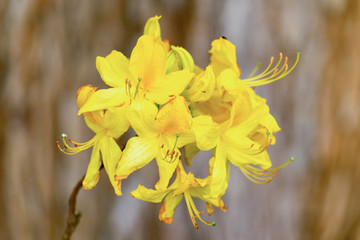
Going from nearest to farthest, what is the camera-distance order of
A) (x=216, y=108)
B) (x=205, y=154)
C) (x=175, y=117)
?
(x=175, y=117)
(x=216, y=108)
(x=205, y=154)

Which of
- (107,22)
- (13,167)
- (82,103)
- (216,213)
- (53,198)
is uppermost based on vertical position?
(107,22)

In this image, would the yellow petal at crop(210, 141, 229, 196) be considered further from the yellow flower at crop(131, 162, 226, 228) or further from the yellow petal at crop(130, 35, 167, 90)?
the yellow petal at crop(130, 35, 167, 90)

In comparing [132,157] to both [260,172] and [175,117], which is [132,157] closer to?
[175,117]

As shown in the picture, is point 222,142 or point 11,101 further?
point 11,101

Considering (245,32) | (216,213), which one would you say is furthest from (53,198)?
(245,32)

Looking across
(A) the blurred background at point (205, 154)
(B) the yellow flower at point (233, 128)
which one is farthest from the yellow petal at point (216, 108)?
(A) the blurred background at point (205, 154)

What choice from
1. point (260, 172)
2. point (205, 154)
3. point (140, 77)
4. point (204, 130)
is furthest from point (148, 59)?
point (205, 154)

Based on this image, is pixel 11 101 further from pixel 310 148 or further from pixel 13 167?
pixel 310 148

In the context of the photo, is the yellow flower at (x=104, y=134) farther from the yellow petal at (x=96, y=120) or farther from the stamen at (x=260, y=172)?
the stamen at (x=260, y=172)
